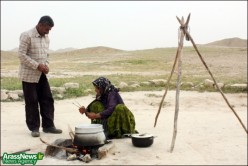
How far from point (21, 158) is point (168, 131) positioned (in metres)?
2.84

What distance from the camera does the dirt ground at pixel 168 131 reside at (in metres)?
5.18

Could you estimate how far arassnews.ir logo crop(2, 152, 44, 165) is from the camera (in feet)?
16.6

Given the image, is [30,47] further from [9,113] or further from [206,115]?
[206,115]

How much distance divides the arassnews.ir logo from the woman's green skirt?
130 centimetres

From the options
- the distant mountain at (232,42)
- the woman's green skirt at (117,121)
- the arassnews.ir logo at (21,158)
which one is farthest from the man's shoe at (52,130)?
the distant mountain at (232,42)

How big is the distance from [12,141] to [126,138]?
1.83 metres

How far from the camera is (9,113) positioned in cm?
906

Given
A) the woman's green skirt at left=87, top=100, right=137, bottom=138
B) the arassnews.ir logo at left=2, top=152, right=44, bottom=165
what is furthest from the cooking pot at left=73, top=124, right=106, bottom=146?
the woman's green skirt at left=87, top=100, right=137, bottom=138

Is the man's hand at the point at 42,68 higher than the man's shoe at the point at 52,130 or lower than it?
higher

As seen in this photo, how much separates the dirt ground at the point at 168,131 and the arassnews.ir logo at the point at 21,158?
10 cm

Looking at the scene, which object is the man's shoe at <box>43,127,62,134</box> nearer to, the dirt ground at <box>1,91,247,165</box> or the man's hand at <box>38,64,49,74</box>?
the dirt ground at <box>1,91,247,165</box>

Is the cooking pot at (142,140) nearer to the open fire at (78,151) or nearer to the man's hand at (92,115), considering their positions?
the open fire at (78,151)

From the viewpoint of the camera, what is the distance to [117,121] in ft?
20.2

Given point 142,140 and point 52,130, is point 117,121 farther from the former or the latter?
point 52,130
